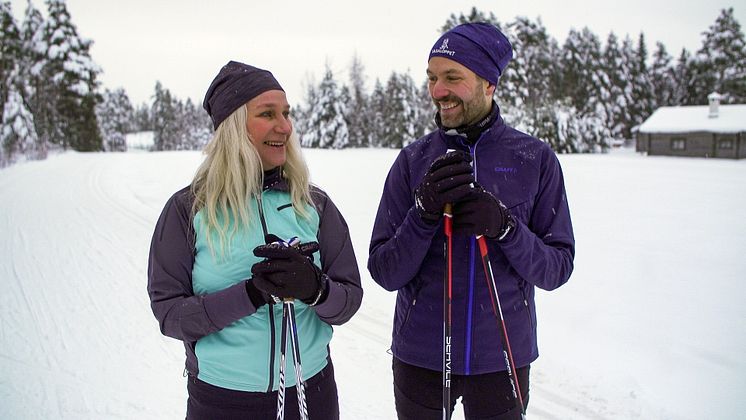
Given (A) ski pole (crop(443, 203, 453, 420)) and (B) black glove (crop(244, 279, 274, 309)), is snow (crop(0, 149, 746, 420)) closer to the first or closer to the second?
(A) ski pole (crop(443, 203, 453, 420))

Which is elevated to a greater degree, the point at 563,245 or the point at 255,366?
the point at 563,245

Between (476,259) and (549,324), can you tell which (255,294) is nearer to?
(476,259)

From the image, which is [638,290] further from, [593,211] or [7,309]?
[7,309]

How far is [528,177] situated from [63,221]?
11128 millimetres

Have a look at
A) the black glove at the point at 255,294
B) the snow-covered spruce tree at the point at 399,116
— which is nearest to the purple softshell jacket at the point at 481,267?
the black glove at the point at 255,294

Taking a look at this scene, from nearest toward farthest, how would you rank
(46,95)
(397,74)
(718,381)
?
(718,381), (46,95), (397,74)

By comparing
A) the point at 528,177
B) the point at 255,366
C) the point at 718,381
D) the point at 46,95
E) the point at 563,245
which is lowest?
the point at 718,381

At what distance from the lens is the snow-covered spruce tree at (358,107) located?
4765cm

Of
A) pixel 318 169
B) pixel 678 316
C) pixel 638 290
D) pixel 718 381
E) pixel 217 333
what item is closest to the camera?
pixel 217 333

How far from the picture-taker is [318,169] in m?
19.9

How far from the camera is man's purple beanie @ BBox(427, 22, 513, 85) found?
2.33 m

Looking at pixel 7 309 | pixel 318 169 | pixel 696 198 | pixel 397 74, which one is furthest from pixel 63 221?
pixel 397 74

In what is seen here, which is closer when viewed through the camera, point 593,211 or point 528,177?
point 528,177

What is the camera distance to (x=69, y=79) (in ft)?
119
